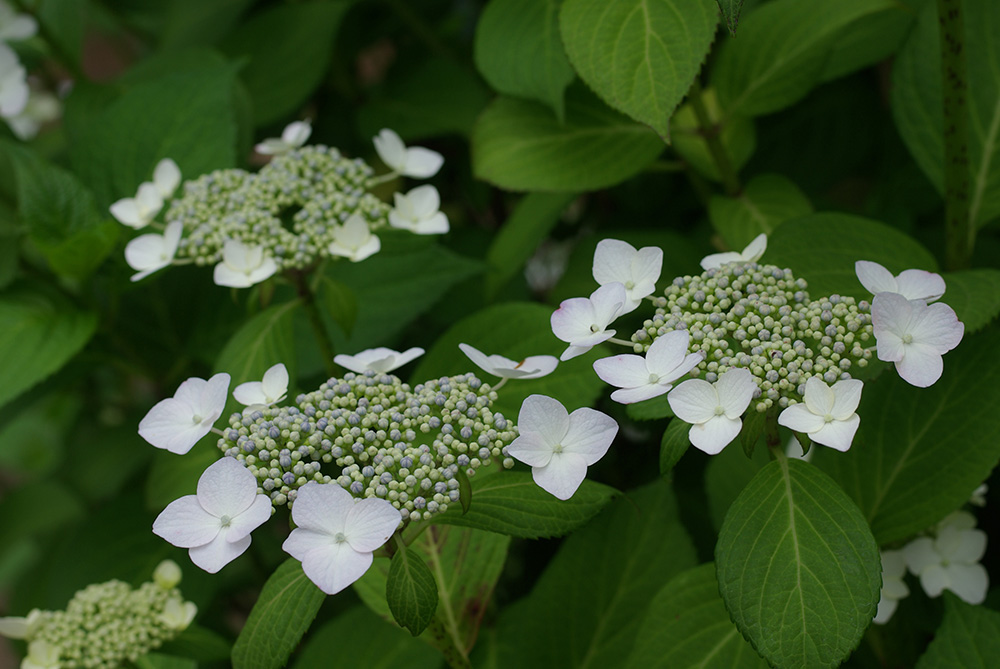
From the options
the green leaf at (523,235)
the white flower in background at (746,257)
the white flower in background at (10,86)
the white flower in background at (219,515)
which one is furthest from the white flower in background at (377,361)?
the white flower in background at (10,86)

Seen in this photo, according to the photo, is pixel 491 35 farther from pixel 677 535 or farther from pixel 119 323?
pixel 119 323

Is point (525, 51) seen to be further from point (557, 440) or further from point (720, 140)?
point (557, 440)

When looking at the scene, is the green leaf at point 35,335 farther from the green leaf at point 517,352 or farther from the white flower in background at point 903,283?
the white flower in background at point 903,283

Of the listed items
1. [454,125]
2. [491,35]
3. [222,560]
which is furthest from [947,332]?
[454,125]

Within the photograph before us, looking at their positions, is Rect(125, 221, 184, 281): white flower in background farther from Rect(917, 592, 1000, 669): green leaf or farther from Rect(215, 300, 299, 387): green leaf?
Rect(917, 592, 1000, 669): green leaf

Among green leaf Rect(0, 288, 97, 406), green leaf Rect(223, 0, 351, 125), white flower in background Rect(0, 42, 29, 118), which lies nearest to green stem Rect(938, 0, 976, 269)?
green leaf Rect(223, 0, 351, 125)

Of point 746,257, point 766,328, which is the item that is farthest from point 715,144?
point 766,328
